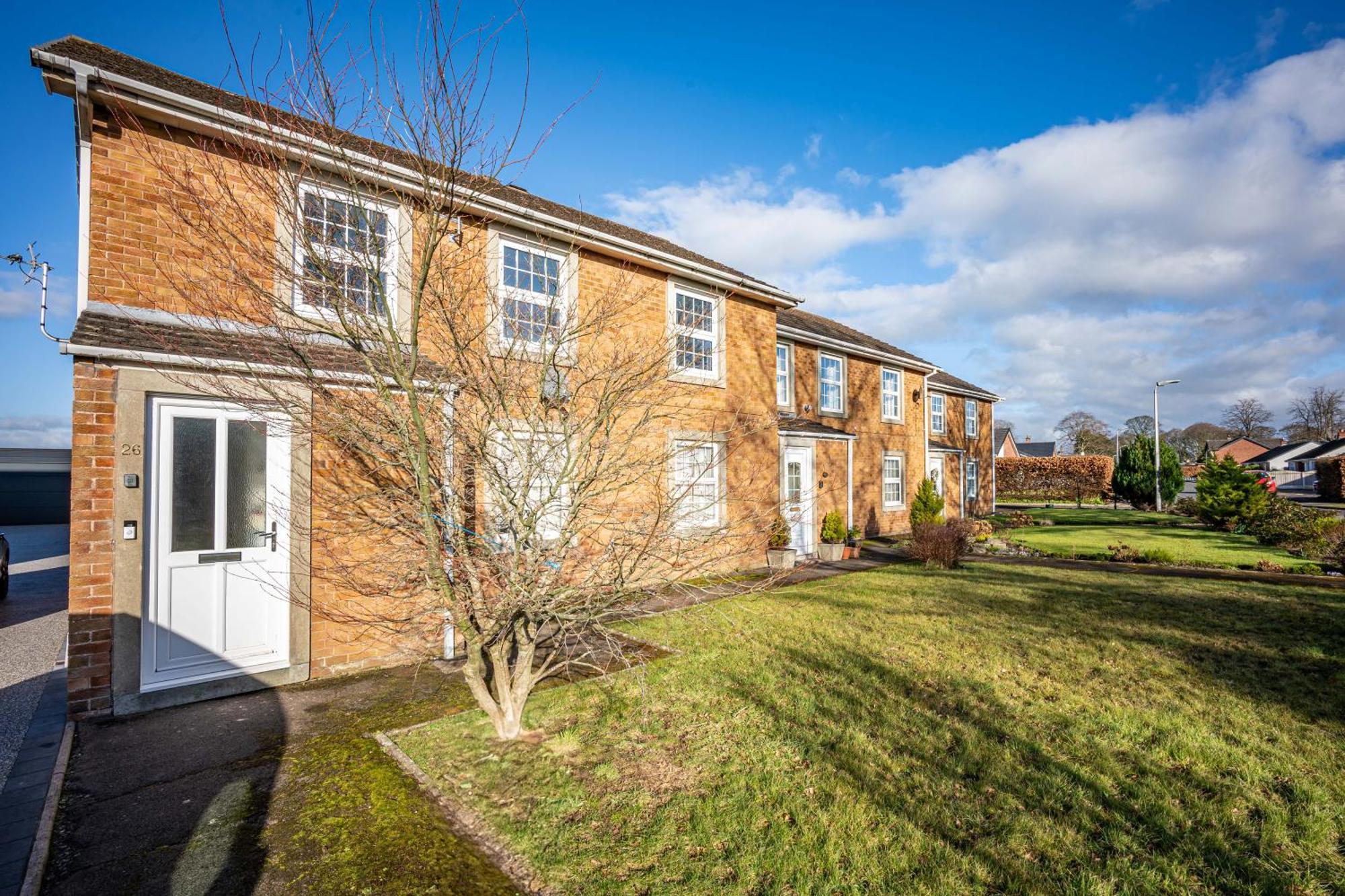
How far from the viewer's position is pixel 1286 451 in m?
65.1

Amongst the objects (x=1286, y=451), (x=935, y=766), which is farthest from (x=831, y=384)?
(x=1286, y=451)

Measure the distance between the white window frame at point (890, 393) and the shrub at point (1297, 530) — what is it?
30.9 ft

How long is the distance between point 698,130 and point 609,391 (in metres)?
9.46

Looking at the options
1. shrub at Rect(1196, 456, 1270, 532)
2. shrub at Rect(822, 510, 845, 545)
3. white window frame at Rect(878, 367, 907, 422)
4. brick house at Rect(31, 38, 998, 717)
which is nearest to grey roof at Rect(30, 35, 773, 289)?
brick house at Rect(31, 38, 998, 717)

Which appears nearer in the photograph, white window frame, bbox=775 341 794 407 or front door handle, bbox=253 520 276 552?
front door handle, bbox=253 520 276 552

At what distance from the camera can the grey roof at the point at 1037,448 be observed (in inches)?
2670

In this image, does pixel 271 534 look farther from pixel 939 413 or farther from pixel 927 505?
pixel 939 413

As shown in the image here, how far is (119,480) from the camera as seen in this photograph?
5.04m

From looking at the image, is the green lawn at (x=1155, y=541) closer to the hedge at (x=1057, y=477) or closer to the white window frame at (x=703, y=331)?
the white window frame at (x=703, y=331)

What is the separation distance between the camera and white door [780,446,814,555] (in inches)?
547

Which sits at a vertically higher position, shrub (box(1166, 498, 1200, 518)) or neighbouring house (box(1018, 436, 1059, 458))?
neighbouring house (box(1018, 436, 1059, 458))

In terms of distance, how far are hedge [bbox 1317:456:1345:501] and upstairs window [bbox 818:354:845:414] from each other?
1568 inches

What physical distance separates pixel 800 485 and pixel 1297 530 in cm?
1207

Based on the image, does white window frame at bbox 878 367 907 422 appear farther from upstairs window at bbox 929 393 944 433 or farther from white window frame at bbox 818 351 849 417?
upstairs window at bbox 929 393 944 433
